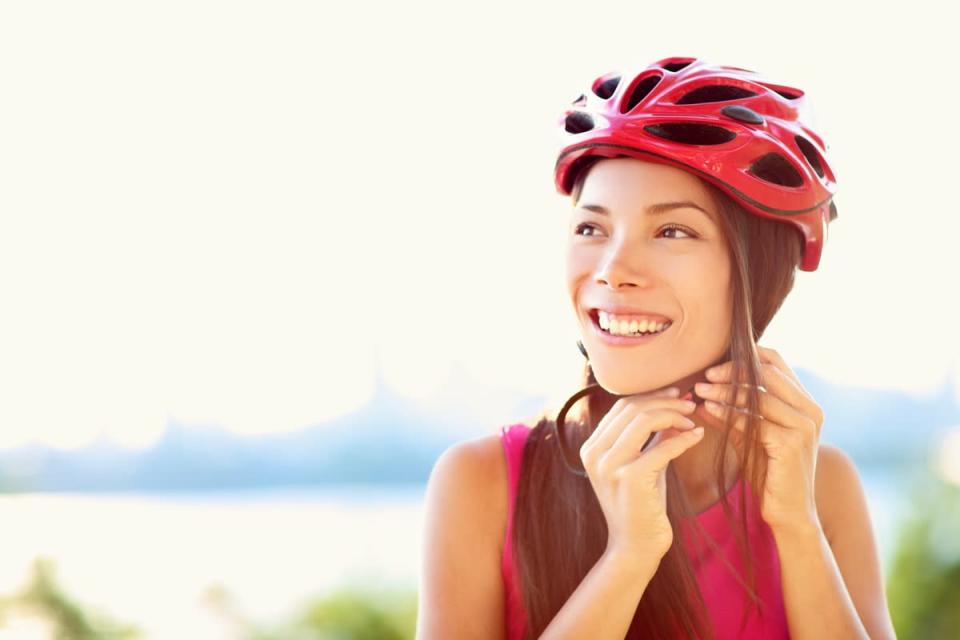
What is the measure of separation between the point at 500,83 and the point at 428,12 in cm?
104

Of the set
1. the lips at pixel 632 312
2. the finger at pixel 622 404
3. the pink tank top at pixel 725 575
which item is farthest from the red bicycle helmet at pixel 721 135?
the pink tank top at pixel 725 575

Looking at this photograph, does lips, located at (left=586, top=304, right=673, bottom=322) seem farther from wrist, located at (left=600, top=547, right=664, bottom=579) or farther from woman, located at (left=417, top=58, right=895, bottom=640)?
wrist, located at (left=600, top=547, right=664, bottom=579)

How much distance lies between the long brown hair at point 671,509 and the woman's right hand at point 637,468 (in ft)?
0.66

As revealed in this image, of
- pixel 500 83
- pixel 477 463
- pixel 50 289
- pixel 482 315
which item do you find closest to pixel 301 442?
pixel 482 315

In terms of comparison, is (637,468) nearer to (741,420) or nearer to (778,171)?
(741,420)

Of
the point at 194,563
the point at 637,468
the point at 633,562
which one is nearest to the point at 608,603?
the point at 633,562

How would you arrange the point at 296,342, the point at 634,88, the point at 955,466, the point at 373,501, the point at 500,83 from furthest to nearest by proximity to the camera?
the point at 373,501 < the point at 296,342 < the point at 500,83 < the point at 955,466 < the point at 634,88

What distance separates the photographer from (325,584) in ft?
13.9

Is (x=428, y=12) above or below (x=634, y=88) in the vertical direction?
above

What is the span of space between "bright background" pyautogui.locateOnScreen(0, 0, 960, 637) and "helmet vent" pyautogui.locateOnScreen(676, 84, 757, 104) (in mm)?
6229

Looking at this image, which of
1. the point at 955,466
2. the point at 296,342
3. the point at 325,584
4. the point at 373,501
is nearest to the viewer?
the point at 325,584

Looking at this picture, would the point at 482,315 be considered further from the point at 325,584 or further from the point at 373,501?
the point at 325,584

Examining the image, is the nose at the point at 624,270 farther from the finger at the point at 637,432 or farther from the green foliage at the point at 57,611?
the green foliage at the point at 57,611

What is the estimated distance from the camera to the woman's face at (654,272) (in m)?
2.13
